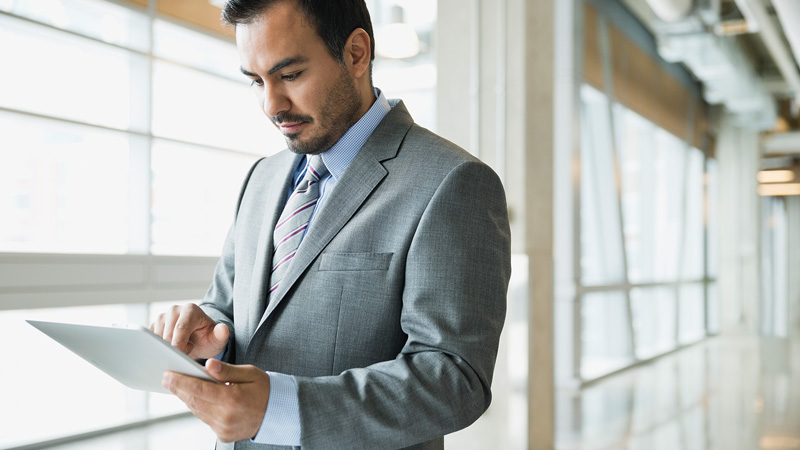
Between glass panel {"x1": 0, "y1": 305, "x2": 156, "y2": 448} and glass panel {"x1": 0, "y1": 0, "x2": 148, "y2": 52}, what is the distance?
2.32 meters

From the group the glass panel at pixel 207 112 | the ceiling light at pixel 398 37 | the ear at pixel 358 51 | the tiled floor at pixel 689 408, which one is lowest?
the tiled floor at pixel 689 408

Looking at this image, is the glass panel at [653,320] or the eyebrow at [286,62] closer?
the eyebrow at [286,62]

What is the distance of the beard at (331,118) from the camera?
1411 mm

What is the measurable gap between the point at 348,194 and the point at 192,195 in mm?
6070

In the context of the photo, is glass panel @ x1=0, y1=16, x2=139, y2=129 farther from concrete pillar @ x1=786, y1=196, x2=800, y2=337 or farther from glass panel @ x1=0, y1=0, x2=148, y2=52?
concrete pillar @ x1=786, y1=196, x2=800, y2=337

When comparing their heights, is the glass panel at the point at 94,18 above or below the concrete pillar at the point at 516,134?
above

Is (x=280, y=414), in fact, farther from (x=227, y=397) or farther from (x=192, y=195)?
(x=192, y=195)

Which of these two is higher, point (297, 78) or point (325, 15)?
point (325, 15)

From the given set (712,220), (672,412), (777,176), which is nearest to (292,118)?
(672,412)

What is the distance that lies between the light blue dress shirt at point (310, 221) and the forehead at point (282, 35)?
197mm

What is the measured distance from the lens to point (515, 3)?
426 centimetres

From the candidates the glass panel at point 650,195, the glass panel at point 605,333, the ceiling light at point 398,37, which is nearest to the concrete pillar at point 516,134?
the ceiling light at point 398,37

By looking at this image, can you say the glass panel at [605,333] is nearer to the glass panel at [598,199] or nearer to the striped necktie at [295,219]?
the glass panel at [598,199]

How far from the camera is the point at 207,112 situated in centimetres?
732
